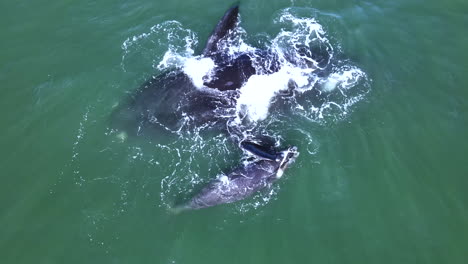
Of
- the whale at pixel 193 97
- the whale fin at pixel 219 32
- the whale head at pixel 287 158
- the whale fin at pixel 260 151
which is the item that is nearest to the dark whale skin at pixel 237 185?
the whale head at pixel 287 158

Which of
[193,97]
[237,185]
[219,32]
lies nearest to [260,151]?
[237,185]

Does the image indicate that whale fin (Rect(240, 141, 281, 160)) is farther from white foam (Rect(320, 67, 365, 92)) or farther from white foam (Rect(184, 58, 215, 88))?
white foam (Rect(320, 67, 365, 92))

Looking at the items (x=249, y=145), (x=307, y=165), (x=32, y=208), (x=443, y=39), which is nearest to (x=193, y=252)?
(x=249, y=145)

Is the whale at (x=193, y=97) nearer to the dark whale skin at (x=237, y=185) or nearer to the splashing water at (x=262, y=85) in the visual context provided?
the splashing water at (x=262, y=85)

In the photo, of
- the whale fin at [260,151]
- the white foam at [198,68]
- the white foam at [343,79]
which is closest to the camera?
the whale fin at [260,151]

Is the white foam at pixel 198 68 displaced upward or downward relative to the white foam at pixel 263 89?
upward

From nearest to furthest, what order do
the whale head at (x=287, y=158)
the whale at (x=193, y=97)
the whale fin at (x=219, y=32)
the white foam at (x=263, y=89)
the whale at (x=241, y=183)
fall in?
the whale at (x=241, y=183) < the whale head at (x=287, y=158) < the whale at (x=193, y=97) < the white foam at (x=263, y=89) < the whale fin at (x=219, y=32)

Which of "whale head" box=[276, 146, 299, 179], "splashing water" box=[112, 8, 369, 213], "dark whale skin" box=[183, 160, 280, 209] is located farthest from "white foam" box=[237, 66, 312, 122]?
"dark whale skin" box=[183, 160, 280, 209]

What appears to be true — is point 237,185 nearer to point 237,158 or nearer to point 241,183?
point 241,183
